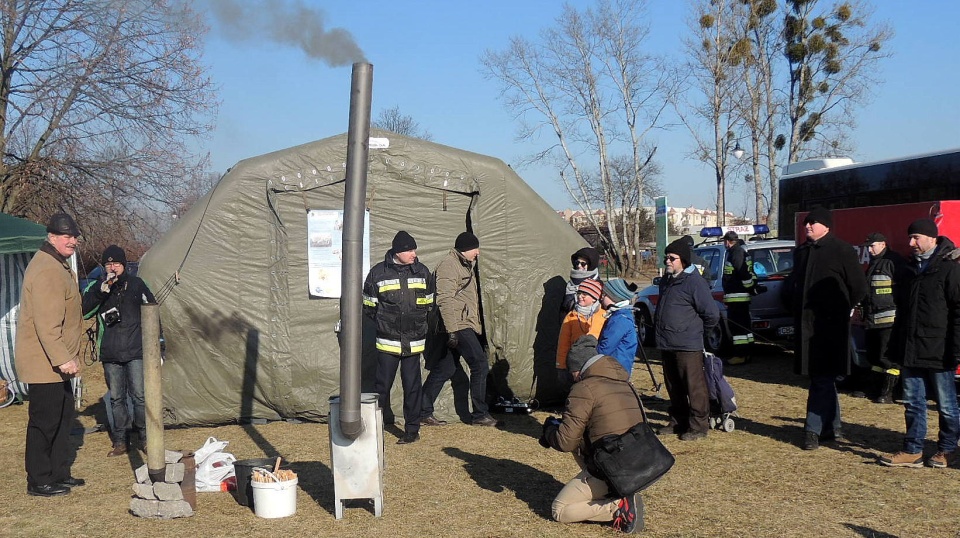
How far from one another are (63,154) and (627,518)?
14.8 metres

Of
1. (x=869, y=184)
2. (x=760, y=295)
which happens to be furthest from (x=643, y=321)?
(x=869, y=184)

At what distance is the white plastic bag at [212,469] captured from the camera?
6.37 meters

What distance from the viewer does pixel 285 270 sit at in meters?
8.69

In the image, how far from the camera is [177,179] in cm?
1714

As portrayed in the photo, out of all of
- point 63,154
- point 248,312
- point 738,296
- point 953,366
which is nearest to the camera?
point 953,366

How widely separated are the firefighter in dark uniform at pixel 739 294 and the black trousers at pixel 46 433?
349 inches

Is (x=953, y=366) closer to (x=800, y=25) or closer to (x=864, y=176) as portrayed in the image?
(x=864, y=176)

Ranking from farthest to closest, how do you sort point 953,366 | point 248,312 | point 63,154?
point 63,154 → point 248,312 → point 953,366

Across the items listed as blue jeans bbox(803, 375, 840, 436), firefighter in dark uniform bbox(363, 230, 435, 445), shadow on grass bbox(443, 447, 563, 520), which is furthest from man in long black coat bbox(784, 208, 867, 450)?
firefighter in dark uniform bbox(363, 230, 435, 445)

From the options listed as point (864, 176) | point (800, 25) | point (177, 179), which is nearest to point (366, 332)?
point (864, 176)

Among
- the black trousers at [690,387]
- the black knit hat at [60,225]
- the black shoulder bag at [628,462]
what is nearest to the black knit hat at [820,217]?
the black trousers at [690,387]

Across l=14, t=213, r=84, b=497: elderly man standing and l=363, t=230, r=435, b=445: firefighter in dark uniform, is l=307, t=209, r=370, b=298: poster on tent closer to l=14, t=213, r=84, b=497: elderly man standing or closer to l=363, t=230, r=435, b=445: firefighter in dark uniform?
l=363, t=230, r=435, b=445: firefighter in dark uniform

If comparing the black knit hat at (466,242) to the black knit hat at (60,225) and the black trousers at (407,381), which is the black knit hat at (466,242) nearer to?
the black trousers at (407,381)

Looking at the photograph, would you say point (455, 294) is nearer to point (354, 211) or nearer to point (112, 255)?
point (112, 255)
